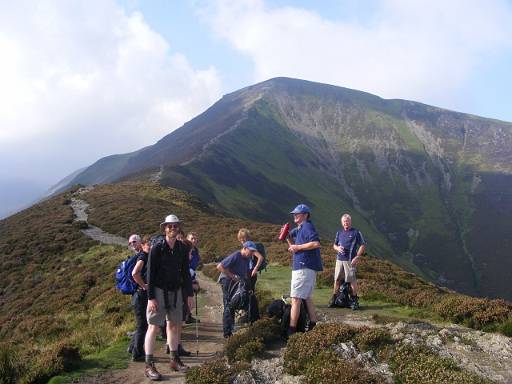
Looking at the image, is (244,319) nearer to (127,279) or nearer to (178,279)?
(127,279)

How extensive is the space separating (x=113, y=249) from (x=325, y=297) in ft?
64.5

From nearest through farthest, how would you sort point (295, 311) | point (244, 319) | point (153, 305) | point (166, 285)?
point (153, 305) < point (166, 285) < point (295, 311) < point (244, 319)

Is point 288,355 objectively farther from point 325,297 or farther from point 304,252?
point 325,297

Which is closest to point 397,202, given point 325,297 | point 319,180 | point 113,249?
point 319,180

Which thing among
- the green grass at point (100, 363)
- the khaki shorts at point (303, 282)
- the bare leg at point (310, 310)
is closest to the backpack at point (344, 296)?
the bare leg at point (310, 310)

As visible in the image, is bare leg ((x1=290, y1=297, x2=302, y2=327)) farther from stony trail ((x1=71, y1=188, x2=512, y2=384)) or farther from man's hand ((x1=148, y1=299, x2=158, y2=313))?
man's hand ((x1=148, y1=299, x2=158, y2=313))

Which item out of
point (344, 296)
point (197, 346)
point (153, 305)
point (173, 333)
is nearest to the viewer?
point (153, 305)

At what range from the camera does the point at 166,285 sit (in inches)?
345

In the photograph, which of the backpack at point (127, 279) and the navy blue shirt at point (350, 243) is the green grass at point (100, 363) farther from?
the navy blue shirt at point (350, 243)

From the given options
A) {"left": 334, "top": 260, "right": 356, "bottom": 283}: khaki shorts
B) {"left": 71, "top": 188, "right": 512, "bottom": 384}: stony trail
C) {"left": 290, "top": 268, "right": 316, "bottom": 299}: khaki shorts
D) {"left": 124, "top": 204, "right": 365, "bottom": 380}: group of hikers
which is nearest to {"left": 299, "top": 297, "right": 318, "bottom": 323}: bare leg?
{"left": 124, "top": 204, "right": 365, "bottom": 380}: group of hikers

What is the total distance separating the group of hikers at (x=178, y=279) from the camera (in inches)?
345

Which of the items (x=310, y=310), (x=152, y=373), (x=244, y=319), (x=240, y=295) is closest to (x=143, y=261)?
(x=152, y=373)

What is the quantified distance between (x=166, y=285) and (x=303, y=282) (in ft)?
9.30

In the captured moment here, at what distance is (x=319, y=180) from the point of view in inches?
6599
